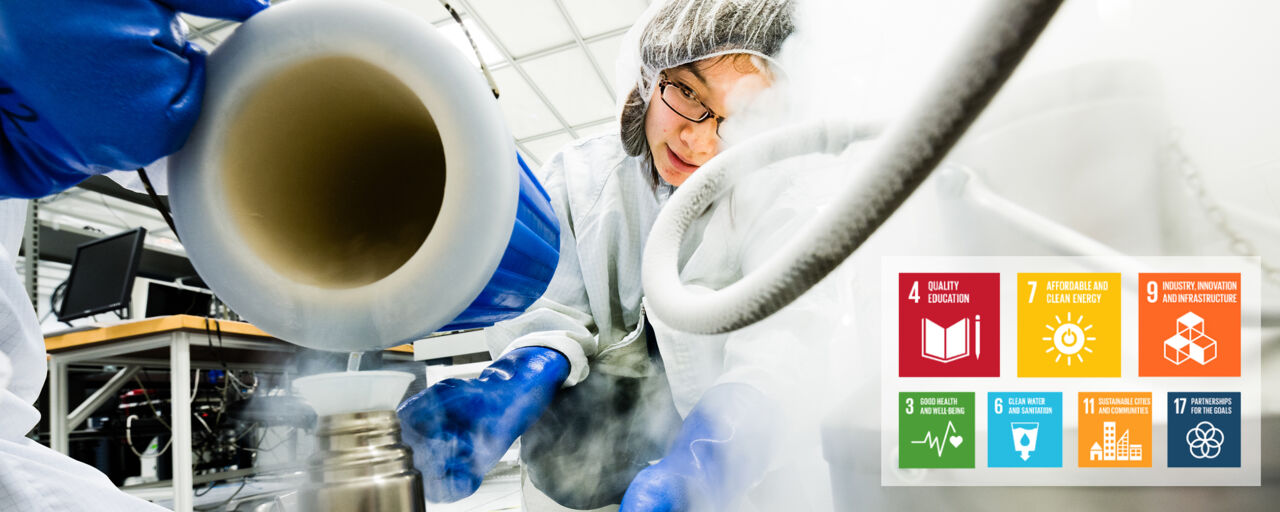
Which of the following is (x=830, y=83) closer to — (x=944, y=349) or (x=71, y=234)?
(x=944, y=349)

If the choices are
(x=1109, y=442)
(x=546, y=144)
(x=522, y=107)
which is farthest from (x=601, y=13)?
(x=1109, y=442)

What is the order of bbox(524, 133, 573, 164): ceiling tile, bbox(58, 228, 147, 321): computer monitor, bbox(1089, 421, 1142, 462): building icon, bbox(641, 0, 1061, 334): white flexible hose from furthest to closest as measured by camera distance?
bbox(524, 133, 573, 164): ceiling tile < bbox(58, 228, 147, 321): computer monitor < bbox(1089, 421, 1142, 462): building icon < bbox(641, 0, 1061, 334): white flexible hose

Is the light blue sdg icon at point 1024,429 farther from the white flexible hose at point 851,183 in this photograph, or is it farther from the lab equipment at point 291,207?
the lab equipment at point 291,207

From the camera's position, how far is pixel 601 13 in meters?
2.50

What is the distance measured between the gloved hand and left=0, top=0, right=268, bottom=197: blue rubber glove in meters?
0.40

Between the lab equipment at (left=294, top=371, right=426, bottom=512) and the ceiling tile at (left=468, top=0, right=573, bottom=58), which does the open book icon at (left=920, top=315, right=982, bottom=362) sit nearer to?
the lab equipment at (left=294, top=371, right=426, bottom=512)

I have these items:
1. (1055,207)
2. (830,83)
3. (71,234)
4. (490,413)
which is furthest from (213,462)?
(1055,207)

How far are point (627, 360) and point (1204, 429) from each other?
641 mm

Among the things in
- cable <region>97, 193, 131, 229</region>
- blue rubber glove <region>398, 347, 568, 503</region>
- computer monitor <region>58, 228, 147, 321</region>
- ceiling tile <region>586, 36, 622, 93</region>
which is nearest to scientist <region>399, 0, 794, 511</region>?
blue rubber glove <region>398, 347, 568, 503</region>

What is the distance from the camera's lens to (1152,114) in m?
0.37

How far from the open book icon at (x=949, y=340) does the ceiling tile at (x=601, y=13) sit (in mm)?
2227

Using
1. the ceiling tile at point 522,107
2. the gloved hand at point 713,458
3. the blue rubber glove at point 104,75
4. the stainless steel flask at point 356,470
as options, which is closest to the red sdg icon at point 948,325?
the gloved hand at point 713,458

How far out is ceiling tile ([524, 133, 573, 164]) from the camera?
357cm

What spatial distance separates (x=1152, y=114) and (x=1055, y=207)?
7 centimetres
